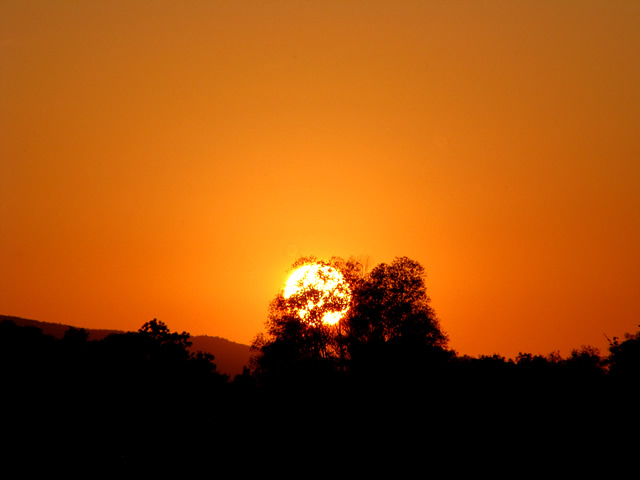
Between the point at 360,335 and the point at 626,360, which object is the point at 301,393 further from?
the point at 626,360

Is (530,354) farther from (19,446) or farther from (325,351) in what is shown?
(19,446)

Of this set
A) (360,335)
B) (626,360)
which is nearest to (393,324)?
(360,335)

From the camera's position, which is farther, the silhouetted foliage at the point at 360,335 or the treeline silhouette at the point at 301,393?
the silhouetted foliage at the point at 360,335

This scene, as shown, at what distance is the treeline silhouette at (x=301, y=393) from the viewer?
206ft

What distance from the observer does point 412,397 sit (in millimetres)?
71000

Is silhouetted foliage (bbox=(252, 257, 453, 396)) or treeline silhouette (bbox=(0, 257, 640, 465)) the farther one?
silhouetted foliage (bbox=(252, 257, 453, 396))

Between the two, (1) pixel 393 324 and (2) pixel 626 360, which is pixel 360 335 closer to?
(1) pixel 393 324

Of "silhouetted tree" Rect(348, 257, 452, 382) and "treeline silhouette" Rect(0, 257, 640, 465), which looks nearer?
"treeline silhouette" Rect(0, 257, 640, 465)

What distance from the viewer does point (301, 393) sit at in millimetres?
74625

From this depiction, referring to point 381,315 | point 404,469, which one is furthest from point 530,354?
point 404,469

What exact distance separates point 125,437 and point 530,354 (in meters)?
107

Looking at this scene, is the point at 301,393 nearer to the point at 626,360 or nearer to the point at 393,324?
the point at 393,324

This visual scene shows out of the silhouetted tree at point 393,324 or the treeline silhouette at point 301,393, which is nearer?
the treeline silhouette at point 301,393

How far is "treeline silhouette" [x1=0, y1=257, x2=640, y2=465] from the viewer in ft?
206
